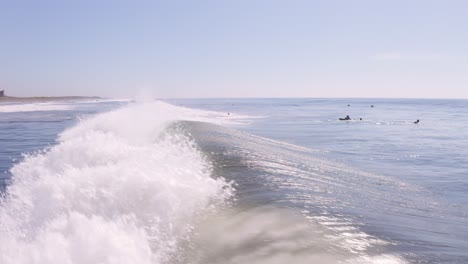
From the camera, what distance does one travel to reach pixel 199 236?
5.45m

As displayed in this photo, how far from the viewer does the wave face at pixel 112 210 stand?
15.2 ft

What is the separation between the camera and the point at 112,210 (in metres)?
6.08

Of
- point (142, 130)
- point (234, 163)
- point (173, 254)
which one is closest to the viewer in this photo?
point (173, 254)

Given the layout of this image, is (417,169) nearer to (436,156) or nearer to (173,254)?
(436,156)

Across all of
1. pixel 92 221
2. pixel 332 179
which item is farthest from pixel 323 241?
pixel 332 179

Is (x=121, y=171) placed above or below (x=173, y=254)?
above

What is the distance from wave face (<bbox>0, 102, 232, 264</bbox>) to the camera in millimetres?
4637

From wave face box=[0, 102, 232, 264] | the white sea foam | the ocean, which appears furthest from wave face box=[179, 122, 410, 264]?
the white sea foam

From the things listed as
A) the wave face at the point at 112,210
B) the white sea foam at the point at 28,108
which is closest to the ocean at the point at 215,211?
the wave face at the point at 112,210

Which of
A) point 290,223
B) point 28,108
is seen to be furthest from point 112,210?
point 28,108

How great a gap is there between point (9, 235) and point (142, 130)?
444 inches

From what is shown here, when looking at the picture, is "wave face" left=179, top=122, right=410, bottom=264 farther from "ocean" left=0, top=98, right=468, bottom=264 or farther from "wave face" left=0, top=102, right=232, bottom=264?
"wave face" left=0, top=102, right=232, bottom=264

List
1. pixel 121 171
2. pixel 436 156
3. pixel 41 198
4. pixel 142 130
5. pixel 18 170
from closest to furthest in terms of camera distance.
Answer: pixel 41 198 → pixel 121 171 → pixel 18 170 → pixel 142 130 → pixel 436 156

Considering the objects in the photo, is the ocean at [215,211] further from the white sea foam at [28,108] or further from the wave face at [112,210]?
the white sea foam at [28,108]
